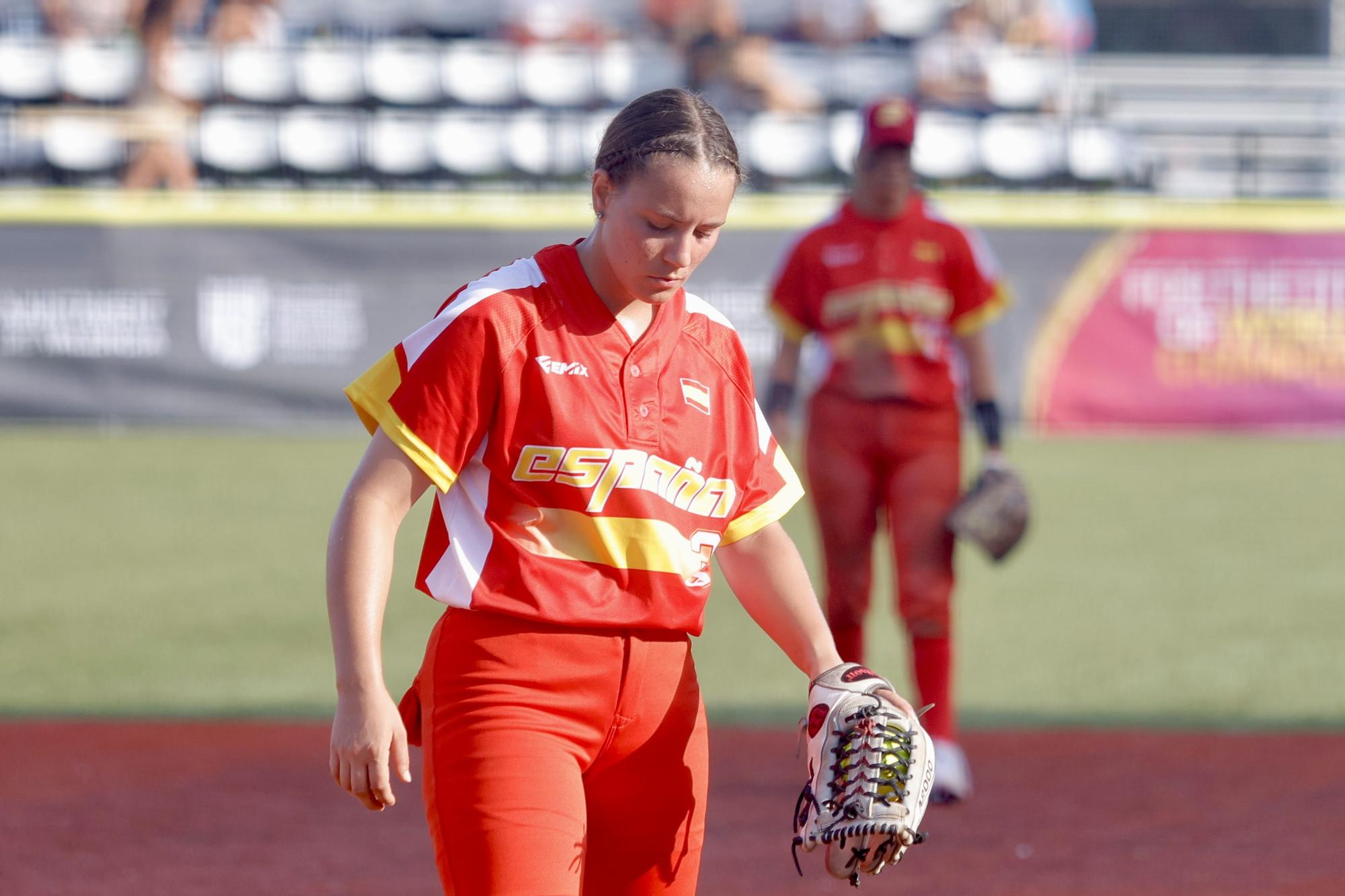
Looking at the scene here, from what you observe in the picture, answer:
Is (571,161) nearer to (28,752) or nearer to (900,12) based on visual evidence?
(900,12)

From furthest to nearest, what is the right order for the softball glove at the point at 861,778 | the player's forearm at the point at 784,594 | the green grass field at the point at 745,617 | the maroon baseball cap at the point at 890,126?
1. the green grass field at the point at 745,617
2. the maroon baseball cap at the point at 890,126
3. the player's forearm at the point at 784,594
4. the softball glove at the point at 861,778

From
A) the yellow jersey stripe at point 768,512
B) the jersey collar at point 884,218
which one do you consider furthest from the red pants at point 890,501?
the yellow jersey stripe at point 768,512

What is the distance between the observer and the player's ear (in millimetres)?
2654

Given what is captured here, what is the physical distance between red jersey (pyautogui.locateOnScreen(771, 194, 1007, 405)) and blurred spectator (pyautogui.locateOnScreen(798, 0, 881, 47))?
564 inches

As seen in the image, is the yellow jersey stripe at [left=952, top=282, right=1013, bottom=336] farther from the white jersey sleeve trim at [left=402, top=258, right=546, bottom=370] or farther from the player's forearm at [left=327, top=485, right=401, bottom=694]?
the player's forearm at [left=327, top=485, right=401, bottom=694]

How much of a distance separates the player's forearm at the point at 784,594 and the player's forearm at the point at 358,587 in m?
0.65

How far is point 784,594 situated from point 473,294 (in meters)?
0.74

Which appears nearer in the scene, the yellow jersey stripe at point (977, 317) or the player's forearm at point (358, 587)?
the player's forearm at point (358, 587)

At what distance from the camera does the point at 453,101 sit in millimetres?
18156

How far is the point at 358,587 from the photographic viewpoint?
98.3 inches

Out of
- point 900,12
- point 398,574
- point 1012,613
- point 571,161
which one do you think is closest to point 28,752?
point 398,574

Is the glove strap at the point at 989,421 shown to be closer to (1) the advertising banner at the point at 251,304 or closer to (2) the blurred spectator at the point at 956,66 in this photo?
(1) the advertising banner at the point at 251,304

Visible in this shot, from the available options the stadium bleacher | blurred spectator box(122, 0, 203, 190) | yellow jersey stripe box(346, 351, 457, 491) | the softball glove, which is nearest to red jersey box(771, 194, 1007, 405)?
the softball glove

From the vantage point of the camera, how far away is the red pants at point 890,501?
5672 mm
